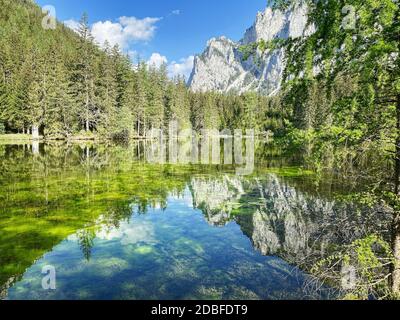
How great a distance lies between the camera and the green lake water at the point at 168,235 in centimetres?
886

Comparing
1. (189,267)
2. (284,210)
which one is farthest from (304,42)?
(284,210)

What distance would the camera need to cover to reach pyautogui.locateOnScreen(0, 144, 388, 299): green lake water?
8.86m

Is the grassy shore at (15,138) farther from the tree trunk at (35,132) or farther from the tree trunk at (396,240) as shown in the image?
the tree trunk at (396,240)

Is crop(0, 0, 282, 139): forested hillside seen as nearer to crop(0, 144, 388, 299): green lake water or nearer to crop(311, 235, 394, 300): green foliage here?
crop(0, 144, 388, 299): green lake water

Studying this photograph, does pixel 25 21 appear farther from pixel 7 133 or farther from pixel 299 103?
pixel 299 103

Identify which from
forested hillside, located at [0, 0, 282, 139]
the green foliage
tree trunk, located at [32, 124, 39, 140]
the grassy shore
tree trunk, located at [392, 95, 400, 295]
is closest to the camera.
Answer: the green foliage

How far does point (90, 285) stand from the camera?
29.2ft

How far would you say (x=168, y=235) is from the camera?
1305 centimetres

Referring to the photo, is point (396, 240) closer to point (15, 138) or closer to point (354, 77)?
point (354, 77)

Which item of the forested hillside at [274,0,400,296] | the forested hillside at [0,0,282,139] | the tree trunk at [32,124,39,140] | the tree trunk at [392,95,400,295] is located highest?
the forested hillside at [0,0,282,139]

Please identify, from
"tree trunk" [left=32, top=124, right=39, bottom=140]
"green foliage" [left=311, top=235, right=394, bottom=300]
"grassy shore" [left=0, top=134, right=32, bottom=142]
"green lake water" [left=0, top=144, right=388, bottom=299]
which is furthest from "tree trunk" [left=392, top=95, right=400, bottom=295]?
"tree trunk" [left=32, top=124, right=39, bottom=140]

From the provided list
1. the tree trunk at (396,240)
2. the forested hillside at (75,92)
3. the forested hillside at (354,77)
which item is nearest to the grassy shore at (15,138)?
the forested hillside at (75,92)

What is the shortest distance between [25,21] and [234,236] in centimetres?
15287

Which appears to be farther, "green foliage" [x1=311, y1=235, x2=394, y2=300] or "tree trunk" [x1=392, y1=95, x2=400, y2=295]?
"tree trunk" [x1=392, y1=95, x2=400, y2=295]
